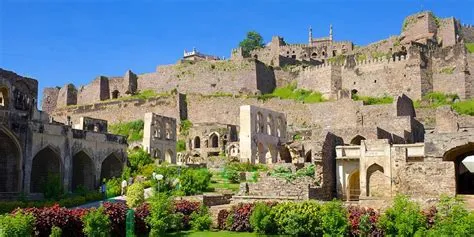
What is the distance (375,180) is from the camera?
1079 inches

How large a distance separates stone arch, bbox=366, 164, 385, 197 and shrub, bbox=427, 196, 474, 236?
31.0 ft

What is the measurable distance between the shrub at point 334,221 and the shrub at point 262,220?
1.91 m

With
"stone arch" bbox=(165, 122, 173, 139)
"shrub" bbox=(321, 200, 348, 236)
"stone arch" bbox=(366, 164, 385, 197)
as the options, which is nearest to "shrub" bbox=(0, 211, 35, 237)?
"shrub" bbox=(321, 200, 348, 236)

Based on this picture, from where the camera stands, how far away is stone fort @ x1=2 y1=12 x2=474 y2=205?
84.3 ft

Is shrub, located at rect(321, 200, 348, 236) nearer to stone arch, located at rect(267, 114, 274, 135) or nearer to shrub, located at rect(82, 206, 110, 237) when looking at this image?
shrub, located at rect(82, 206, 110, 237)

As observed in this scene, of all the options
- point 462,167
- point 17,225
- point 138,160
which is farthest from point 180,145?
point 17,225

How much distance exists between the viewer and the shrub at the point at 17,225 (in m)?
16.7

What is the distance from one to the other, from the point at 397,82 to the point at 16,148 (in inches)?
1414

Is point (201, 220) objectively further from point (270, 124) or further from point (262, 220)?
point (270, 124)

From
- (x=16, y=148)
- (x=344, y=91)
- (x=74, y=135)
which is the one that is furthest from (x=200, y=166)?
(x=344, y=91)

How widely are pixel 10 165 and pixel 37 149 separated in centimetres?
159

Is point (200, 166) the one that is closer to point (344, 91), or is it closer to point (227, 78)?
point (344, 91)

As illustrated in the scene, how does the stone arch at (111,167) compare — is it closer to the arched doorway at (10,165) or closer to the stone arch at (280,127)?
the arched doorway at (10,165)

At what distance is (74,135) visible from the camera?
108 ft
